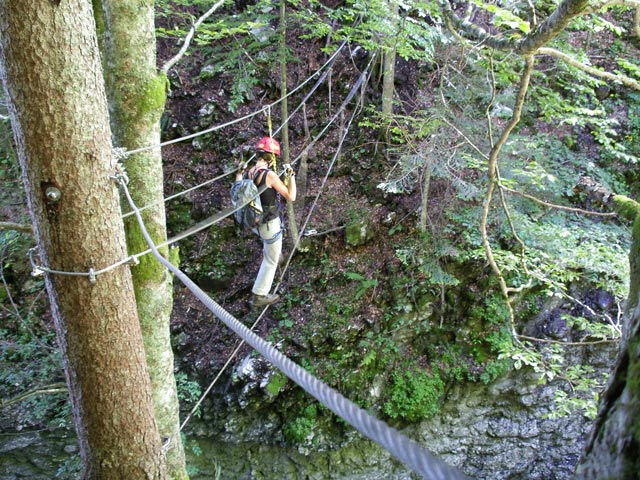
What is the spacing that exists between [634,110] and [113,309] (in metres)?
7.79

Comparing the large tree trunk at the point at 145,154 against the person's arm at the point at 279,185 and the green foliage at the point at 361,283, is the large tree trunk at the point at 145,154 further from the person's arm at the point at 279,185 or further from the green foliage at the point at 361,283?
the green foliage at the point at 361,283

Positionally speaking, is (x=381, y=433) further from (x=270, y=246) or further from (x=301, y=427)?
(x=301, y=427)

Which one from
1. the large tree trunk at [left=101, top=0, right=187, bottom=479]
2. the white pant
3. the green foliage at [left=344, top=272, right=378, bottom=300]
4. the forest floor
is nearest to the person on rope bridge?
the white pant

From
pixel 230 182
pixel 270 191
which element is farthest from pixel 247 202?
pixel 230 182

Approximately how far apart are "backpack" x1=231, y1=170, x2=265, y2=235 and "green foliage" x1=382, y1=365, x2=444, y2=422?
112 inches

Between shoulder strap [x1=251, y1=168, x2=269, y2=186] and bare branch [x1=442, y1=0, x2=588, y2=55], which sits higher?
bare branch [x1=442, y1=0, x2=588, y2=55]

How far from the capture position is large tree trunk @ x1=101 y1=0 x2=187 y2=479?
216 centimetres

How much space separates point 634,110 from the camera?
20.6 ft

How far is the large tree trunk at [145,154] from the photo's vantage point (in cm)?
216

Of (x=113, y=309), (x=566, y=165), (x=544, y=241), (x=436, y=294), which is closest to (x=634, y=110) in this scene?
(x=566, y=165)

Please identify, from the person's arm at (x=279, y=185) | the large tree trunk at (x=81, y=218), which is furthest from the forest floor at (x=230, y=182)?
the large tree trunk at (x=81, y=218)

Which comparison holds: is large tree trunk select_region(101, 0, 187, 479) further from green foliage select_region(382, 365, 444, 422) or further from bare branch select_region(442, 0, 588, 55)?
green foliage select_region(382, 365, 444, 422)

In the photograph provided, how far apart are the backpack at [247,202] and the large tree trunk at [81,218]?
1672 mm

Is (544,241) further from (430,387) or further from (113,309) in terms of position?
(113,309)
